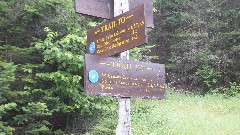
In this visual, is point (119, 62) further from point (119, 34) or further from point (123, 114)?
point (123, 114)

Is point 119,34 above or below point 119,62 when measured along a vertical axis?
above

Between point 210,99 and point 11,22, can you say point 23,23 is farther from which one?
point 210,99

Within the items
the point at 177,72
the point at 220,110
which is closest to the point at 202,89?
the point at 177,72

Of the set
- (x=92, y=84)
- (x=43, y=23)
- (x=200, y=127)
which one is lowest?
(x=200, y=127)

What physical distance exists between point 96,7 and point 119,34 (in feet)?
1.88

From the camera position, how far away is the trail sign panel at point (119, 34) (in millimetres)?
3527

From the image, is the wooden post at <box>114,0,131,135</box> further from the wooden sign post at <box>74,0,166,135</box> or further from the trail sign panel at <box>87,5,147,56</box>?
the trail sign panel at <box>87,5,147,56</box>

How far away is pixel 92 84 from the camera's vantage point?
343 cm

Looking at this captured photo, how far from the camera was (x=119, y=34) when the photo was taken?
3.73 meters

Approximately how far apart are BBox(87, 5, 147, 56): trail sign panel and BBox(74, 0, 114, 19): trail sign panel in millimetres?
189

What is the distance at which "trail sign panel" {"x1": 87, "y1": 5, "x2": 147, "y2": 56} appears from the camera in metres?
3.53

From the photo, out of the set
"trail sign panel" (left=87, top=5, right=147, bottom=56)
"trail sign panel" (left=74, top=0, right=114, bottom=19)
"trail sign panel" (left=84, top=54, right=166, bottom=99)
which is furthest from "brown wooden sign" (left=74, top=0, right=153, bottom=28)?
"trail sign panel" (left=84, top=54, right=166, bottom=99)

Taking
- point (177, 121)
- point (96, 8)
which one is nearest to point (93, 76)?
point (96, 8)

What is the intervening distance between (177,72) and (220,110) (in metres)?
8.75
